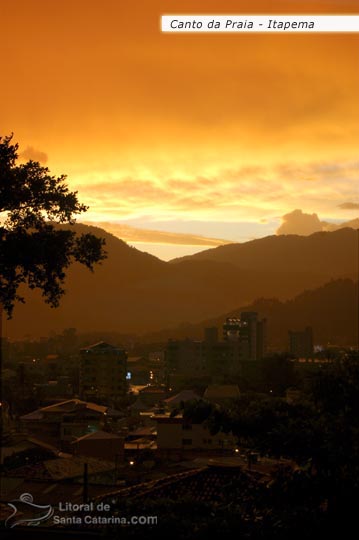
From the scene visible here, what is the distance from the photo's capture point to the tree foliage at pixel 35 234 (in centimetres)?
736

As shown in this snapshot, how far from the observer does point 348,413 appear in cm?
447

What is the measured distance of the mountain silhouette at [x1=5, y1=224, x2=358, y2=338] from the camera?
13400 cm

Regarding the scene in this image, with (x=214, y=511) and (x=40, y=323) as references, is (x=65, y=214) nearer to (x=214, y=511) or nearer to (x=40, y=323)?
(x=214, y=511)

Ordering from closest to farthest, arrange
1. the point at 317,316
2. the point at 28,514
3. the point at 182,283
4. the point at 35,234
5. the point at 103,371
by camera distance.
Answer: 1. the point at 35,234
2. the point at 28,514
3. the point at 103,371
4. the point at 317,316
5. the point at 182,283

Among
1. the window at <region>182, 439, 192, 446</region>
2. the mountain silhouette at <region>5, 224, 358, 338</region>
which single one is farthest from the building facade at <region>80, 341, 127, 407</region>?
the mountain silhouette at <region>5, 224, 358, 338</region>

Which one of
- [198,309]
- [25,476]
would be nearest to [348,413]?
[25,476]

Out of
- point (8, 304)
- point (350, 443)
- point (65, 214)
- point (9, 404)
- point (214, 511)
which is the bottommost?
point (9, 404)

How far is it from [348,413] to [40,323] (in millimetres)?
119625

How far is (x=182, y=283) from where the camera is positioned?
6324 inches

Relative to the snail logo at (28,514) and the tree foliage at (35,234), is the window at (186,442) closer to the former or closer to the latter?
the snail logo at (28,514)

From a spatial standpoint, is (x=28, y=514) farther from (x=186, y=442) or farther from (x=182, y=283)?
(x=182, y=283)

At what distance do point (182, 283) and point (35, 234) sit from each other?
502 ft

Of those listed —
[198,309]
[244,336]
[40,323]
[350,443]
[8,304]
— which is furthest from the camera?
[198,309]

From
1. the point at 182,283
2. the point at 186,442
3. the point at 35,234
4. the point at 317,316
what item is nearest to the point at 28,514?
the point at 35,234
